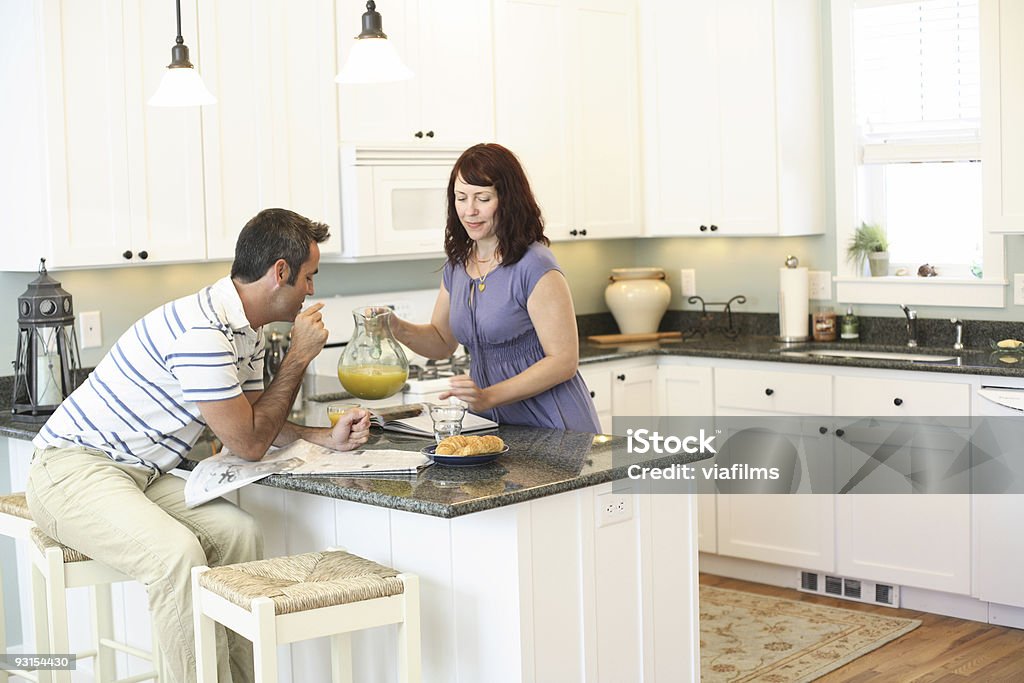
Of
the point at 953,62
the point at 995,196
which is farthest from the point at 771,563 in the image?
the point at 953,62

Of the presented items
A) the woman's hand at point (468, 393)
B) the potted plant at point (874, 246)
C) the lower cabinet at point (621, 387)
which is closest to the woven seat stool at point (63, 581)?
the woman's hand at point (468, 393)

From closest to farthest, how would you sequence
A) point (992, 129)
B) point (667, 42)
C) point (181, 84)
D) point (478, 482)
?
point (478, 482)
point (181, 84)
point (992, 129)
point (667, 42)

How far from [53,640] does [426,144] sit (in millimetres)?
2332

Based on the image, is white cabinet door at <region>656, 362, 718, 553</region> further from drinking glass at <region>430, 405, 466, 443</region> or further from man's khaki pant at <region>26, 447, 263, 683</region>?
man's khaki pant at <region>26, 447, 263, 683</region>

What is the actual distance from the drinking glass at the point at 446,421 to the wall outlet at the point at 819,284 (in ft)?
8.75

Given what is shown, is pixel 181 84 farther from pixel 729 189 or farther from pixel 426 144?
pixel 729 189

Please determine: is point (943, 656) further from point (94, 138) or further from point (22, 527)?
point (94, 138)

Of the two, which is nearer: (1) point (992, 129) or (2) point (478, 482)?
(2) point (478, 482)

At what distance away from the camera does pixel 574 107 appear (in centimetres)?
526

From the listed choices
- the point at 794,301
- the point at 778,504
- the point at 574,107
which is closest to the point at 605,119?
the point at 574,107

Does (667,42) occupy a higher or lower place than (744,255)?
higher

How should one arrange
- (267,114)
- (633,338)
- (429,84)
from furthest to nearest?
(633,338)
(429,84)
(267,114)

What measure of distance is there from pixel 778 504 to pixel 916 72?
178 cm

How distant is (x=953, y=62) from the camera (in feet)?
15.8
